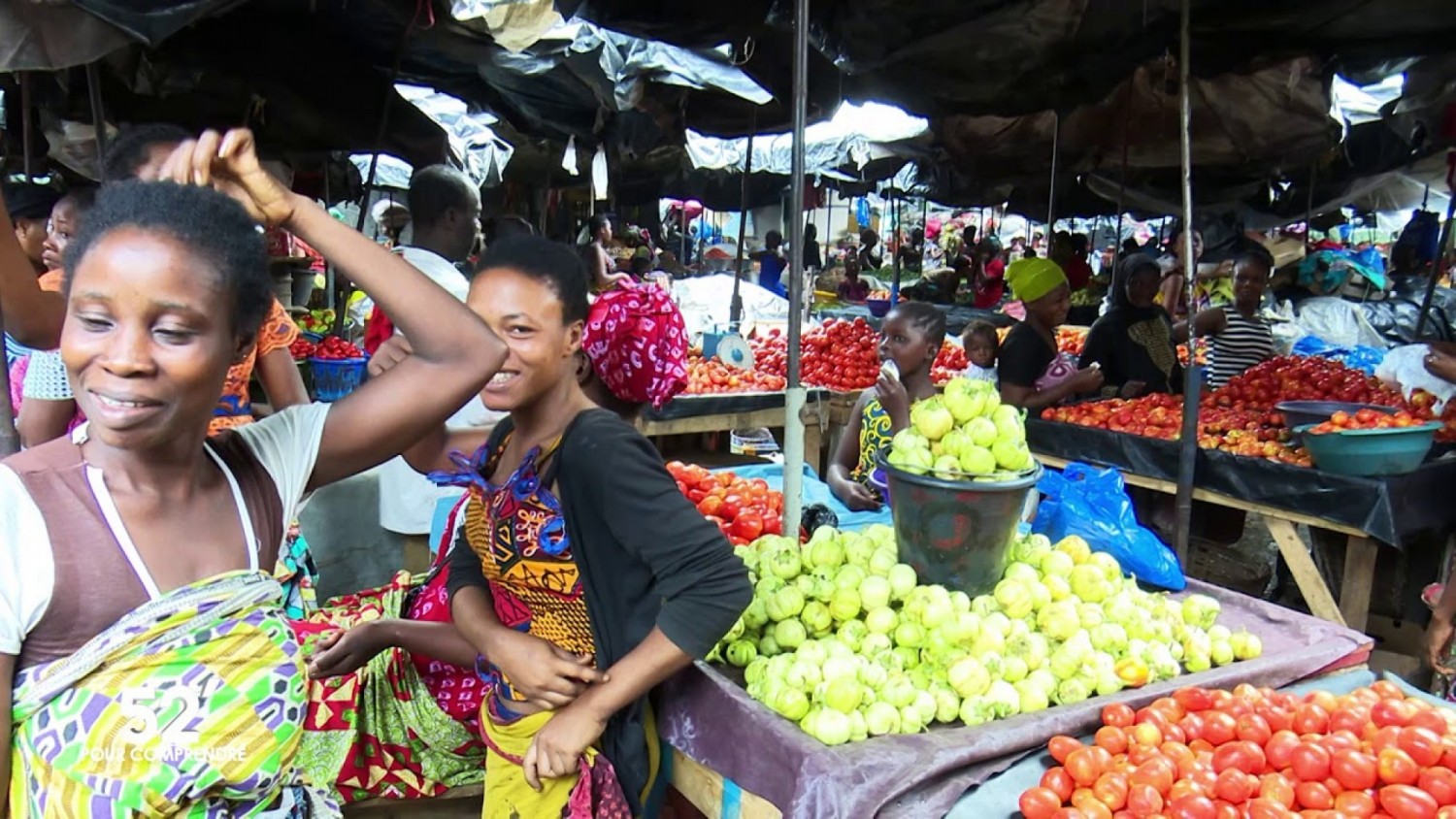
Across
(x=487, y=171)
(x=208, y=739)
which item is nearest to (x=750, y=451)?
(x=487, y=171)

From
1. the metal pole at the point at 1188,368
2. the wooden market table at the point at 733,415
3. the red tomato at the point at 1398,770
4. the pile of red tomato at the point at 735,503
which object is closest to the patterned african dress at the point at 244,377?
the pile of red tomato at the point at 735,503

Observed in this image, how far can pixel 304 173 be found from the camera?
9.23m

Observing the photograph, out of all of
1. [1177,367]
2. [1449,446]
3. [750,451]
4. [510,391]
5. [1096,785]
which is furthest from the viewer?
[750,451]

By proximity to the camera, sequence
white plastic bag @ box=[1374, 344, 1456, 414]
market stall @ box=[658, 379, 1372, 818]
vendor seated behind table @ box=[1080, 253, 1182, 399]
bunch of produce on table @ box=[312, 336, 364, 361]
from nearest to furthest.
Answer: market stall @ box=[658, 379, 1372, 818]
white plastic bag @ box=[1374, 344, 1456, 414]
bunch of produce on table @ box=[312, 336, 364, 361]
vendor seated behind table @ box=[1080, 253, 1182, 399]

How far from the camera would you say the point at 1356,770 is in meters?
1.82

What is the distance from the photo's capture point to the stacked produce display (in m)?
A: 4.81

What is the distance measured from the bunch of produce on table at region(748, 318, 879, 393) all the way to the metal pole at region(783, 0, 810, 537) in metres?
4.54

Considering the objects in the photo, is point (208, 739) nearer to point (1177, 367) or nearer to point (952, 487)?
point (952, 487)

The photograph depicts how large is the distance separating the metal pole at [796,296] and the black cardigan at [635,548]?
974 mm

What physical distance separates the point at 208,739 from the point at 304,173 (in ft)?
29.8

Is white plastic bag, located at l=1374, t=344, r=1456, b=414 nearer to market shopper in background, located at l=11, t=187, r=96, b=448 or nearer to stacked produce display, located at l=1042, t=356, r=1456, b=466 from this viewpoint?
stacked produce display, located at l=1042, t=356, r=1456, b=466

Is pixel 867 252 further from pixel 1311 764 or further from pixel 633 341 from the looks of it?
pixel 1311 764

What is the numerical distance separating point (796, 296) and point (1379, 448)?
2935 millimetres

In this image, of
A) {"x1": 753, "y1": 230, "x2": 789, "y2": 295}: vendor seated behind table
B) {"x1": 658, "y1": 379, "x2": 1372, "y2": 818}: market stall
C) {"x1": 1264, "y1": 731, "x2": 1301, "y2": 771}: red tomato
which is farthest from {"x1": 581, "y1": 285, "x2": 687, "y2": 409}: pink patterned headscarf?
{"x1": 753, "y1": 230, "x2": 789, "y2": 295}: vendor seated behind table
